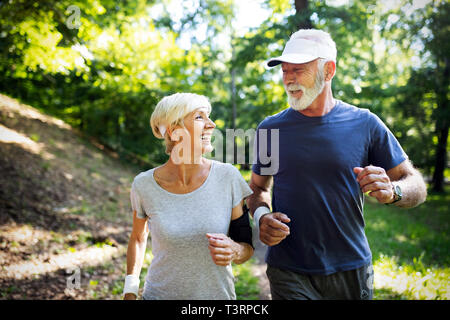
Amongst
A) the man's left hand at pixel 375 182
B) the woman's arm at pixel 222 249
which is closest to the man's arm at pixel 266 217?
the woman's arm at pixel 222 249

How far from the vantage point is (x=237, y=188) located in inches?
83.7

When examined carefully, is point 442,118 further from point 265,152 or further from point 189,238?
point 189,238

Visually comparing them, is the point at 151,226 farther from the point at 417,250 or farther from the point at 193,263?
the point at 417,250

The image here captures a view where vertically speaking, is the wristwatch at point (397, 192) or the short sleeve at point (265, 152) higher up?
the short sleeve at point (265, 152)

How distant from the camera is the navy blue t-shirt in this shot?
7.19ft

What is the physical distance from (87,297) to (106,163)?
22.1 feet

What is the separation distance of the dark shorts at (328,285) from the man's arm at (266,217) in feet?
1.23

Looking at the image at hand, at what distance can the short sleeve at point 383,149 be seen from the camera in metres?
2.22

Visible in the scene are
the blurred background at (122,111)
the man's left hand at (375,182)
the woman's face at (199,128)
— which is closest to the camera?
the man's left hand at (375,182)

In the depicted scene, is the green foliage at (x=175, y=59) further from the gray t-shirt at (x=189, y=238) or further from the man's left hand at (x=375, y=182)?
the man's left hand at (x=375, y=182)

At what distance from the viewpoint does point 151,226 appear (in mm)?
2107

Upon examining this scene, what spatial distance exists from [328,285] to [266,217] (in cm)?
64
